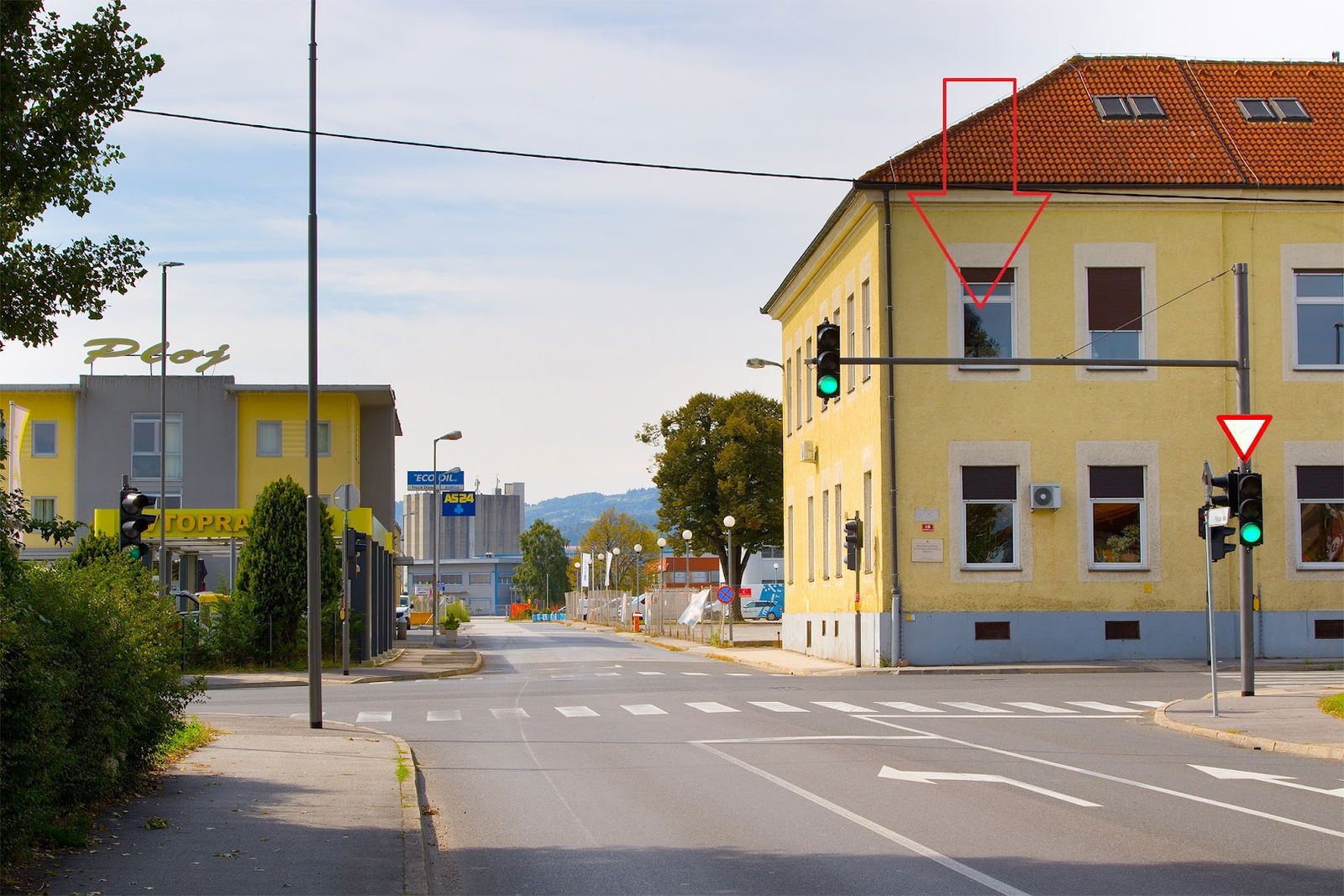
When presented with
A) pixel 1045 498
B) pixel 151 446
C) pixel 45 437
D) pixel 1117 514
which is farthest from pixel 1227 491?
pixel 45 437

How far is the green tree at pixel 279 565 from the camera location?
35031mm

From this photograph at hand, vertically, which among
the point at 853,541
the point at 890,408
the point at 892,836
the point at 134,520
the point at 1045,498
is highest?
the point at 890,408

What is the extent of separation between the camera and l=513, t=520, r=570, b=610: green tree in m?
187

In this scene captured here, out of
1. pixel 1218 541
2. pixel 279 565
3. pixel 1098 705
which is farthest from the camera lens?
pixel 279 565

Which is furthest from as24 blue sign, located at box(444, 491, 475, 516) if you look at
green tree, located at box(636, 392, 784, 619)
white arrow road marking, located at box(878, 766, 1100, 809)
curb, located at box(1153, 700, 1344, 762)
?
white arrow road marking, located at box(878, 766, 1100, 809)

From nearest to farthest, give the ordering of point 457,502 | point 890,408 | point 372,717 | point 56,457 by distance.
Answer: point 372,717
point 890,408
point 457,502
point 56,457

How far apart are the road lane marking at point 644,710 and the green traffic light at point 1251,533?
→ 8.49 metres

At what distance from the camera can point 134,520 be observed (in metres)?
22.5

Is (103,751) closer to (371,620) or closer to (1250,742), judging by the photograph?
(1250,742)

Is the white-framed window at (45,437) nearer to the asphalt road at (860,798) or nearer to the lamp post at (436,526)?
the lamp post at (436,526)

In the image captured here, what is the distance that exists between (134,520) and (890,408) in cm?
1643

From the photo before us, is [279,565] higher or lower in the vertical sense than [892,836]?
higher

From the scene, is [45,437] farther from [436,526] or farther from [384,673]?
[384,673]

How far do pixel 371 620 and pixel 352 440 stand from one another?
1054 inches
